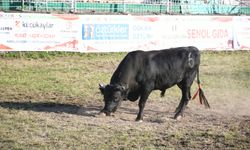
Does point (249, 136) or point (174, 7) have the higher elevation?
point (174, 7)

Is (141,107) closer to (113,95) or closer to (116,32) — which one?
(113,95)

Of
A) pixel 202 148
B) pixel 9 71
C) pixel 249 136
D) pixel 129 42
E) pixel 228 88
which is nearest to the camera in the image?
pixel 202 148

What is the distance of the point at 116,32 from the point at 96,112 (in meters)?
10.5

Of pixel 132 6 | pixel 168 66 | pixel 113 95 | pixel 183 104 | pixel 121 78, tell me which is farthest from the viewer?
pixel 132 6

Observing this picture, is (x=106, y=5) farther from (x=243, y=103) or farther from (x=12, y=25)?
(x=243, y=103)

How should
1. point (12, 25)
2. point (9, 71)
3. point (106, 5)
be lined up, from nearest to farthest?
point (9, 71)
point (12, 25)
point (106, 5)

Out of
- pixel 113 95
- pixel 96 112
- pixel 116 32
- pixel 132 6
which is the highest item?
pixel 132 6

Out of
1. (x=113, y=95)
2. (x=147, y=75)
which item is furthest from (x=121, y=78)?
(x=147, y=75)

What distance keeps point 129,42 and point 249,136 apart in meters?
13.5

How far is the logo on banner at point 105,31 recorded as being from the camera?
71.8 ft

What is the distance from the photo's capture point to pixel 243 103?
13.6 m

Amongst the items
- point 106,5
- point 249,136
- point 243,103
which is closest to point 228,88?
point 243,103

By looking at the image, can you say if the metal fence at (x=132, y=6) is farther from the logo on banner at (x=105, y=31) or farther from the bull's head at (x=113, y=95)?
the bull's head at (x=113, y=95)

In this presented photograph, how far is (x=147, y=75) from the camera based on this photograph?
37.8ft
